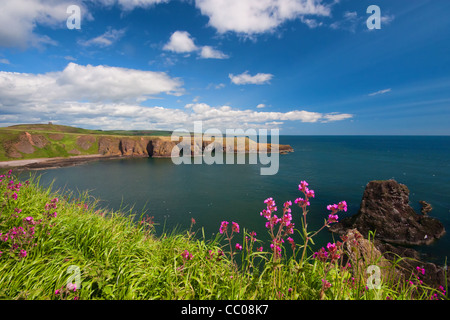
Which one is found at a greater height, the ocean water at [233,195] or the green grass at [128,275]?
the green grass at [128,275]

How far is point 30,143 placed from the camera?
8462 cm

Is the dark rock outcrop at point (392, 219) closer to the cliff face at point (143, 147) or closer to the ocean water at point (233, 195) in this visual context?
the ocean water at point (233, 195)

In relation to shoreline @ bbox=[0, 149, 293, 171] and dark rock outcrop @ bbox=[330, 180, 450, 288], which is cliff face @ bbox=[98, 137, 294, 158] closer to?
shoreline @ bbox=[0, 149, 293, 171]

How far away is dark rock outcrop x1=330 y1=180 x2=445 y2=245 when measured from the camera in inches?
858

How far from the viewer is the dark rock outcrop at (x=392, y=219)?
21.8m

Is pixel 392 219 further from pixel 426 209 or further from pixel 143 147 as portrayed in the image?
pixel 143 147

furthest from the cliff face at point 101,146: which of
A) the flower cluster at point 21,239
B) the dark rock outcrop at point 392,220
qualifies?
the flower cluster at point 21,239

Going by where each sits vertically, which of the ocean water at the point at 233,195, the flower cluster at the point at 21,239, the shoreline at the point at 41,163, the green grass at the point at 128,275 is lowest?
the ocean water at the point at 233,195

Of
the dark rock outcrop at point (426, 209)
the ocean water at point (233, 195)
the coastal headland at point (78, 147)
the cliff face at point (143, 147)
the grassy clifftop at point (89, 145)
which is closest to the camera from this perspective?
the ocean water at point (233, 195)

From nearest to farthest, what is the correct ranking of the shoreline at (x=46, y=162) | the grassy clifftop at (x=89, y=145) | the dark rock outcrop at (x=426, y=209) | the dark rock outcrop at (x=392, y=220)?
the dark rock outcrop at (x=392, y=220), the dark rock outcrop at (x=426, y=209), the shoreline at (x=46, y=162), the grassy clifftop at (x=89, y=145)

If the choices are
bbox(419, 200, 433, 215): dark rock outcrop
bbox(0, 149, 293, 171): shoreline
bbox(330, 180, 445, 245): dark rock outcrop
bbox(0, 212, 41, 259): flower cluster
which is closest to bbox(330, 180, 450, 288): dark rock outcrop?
bbox(330, 180, 445, 245): dark rock outcrop

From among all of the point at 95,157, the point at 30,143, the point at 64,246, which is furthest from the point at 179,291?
the point at 30,143

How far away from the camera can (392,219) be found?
892 inches

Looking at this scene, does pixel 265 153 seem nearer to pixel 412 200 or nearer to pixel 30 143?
pixel 412 200
